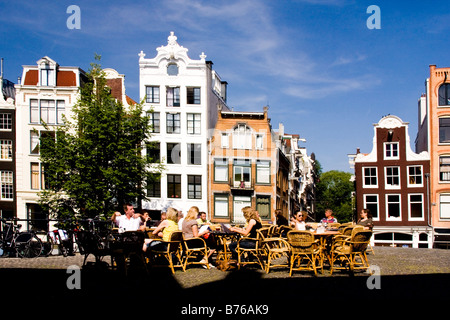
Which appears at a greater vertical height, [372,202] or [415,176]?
[415,176]

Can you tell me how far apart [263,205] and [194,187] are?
6371mm

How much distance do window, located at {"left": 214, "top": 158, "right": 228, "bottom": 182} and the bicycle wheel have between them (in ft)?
110

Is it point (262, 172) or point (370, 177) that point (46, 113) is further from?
point (370, 177)

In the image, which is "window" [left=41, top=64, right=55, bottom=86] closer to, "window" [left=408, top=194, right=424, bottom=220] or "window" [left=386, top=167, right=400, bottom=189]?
"window" [left=386, top=167, right=400, bottom=189]

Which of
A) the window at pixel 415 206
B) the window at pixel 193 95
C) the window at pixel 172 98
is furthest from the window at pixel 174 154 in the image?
the window at pixel 415 206

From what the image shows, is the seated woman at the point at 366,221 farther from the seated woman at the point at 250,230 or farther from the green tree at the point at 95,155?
the green tree at the point at 95,155

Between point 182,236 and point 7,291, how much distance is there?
4468 millimetres

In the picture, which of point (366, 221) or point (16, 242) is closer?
point (16, 242)

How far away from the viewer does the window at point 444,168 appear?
52.0m

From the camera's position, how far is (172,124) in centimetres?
5191

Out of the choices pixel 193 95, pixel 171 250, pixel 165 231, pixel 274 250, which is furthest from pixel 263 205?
pixel 274 250

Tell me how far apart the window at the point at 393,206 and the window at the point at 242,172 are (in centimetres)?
1299

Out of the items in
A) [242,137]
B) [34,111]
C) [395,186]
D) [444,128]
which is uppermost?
[34,111]
